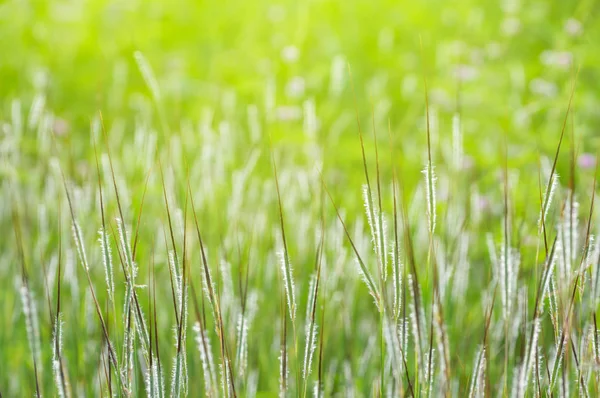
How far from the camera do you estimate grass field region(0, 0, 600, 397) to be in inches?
25.1

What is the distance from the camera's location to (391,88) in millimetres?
3033

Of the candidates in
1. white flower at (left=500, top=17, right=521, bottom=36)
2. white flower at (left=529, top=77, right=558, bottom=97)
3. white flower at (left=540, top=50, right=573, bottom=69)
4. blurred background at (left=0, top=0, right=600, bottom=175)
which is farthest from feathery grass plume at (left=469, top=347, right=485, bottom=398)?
white flower at (left=500, top=17, right=521, bottom=36)

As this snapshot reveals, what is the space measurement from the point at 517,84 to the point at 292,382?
140cm

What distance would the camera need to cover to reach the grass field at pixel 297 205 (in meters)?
0.64

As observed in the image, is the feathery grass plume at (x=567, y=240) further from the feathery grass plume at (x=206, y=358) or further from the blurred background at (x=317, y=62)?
the blurred background at (x=317, y=62)

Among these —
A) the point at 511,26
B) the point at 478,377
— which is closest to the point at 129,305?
the point at 478,377

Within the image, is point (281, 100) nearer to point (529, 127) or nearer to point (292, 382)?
point (529, 127)

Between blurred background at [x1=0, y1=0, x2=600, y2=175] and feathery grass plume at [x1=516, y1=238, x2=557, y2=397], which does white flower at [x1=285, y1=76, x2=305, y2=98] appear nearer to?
blurred background at [x1=0, y1=0, x2=600, y2=175]

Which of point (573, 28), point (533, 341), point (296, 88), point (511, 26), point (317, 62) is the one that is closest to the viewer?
point (533, 341)

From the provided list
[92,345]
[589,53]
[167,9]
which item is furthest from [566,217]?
[167,9]

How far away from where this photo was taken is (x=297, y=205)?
1693mm

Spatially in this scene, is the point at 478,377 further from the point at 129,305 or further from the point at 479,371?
the point at 129,305

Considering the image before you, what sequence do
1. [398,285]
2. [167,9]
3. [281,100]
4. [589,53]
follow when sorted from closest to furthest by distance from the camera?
[398,285], [589,53], [281,100], [167,9]

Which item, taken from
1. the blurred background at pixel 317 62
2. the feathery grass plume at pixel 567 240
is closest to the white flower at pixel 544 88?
the blurred background at pixel 317 62
